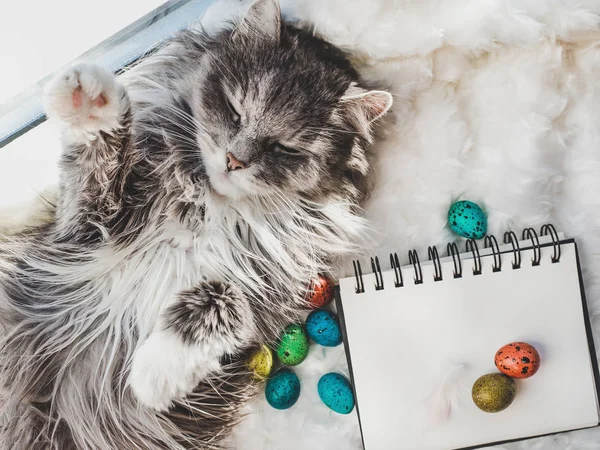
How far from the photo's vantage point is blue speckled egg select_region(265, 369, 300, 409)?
1123 mm

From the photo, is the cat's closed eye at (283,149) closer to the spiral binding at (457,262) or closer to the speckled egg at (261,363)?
the spiral binding at (457,262)

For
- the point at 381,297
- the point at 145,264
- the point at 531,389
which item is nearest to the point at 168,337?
the point at 145,264

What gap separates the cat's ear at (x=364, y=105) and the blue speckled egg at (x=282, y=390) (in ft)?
1.75

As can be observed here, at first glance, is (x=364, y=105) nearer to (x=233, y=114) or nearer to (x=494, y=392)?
(x=233, y=114)

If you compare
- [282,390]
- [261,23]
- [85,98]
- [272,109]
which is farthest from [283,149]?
[282,390]

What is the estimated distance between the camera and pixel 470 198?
116 centimetres

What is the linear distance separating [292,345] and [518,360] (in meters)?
0.45

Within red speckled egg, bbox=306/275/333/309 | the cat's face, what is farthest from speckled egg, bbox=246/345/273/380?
the cat's face

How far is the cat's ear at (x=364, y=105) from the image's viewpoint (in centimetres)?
100

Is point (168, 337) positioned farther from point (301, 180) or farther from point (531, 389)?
point (531, 389)

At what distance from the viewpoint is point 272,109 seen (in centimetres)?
99

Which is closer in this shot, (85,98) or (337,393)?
(85,98)

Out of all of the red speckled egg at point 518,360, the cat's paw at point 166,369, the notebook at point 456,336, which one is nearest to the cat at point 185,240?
the cat's paw at point 166,369

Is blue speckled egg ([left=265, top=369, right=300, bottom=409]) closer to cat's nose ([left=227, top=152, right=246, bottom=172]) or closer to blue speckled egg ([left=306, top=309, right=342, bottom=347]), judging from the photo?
blue speckled egg ([left=306, top=309, right=342, bottom=347])
